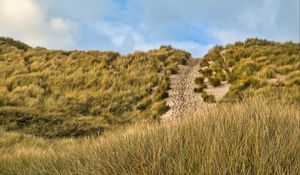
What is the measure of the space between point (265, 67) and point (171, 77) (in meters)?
5.41

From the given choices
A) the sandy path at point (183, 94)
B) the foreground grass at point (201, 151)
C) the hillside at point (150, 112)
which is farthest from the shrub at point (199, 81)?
the foreground grass at point (201, 151)

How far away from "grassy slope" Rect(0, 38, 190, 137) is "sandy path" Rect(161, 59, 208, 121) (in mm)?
477

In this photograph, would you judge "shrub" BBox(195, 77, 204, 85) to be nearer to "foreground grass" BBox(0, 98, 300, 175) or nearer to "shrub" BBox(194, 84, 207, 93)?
"shrub" BBox(194, 84, 207, 93)

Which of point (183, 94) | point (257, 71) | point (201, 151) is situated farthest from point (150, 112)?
point (201, 151)

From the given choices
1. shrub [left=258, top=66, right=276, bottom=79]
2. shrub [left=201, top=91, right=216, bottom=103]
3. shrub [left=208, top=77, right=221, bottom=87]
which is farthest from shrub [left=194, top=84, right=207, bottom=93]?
shrub [left=258, top=66, right=276, bottom=79]

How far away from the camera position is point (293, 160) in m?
4.48

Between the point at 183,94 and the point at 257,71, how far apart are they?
14.1 ft

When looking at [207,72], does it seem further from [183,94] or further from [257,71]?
[183,94]

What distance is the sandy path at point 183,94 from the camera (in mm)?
16125

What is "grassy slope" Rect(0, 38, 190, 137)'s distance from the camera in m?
15.5

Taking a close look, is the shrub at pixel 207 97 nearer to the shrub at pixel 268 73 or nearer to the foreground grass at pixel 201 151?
the shrub at pixel 268 73

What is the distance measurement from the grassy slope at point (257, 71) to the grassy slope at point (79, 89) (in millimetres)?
2593

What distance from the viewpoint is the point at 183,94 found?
19.6 metres

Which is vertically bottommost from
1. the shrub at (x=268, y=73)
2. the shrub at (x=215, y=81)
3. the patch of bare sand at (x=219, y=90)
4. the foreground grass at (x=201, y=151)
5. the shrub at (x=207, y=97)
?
the foreground grass at (x=201, y=151)
